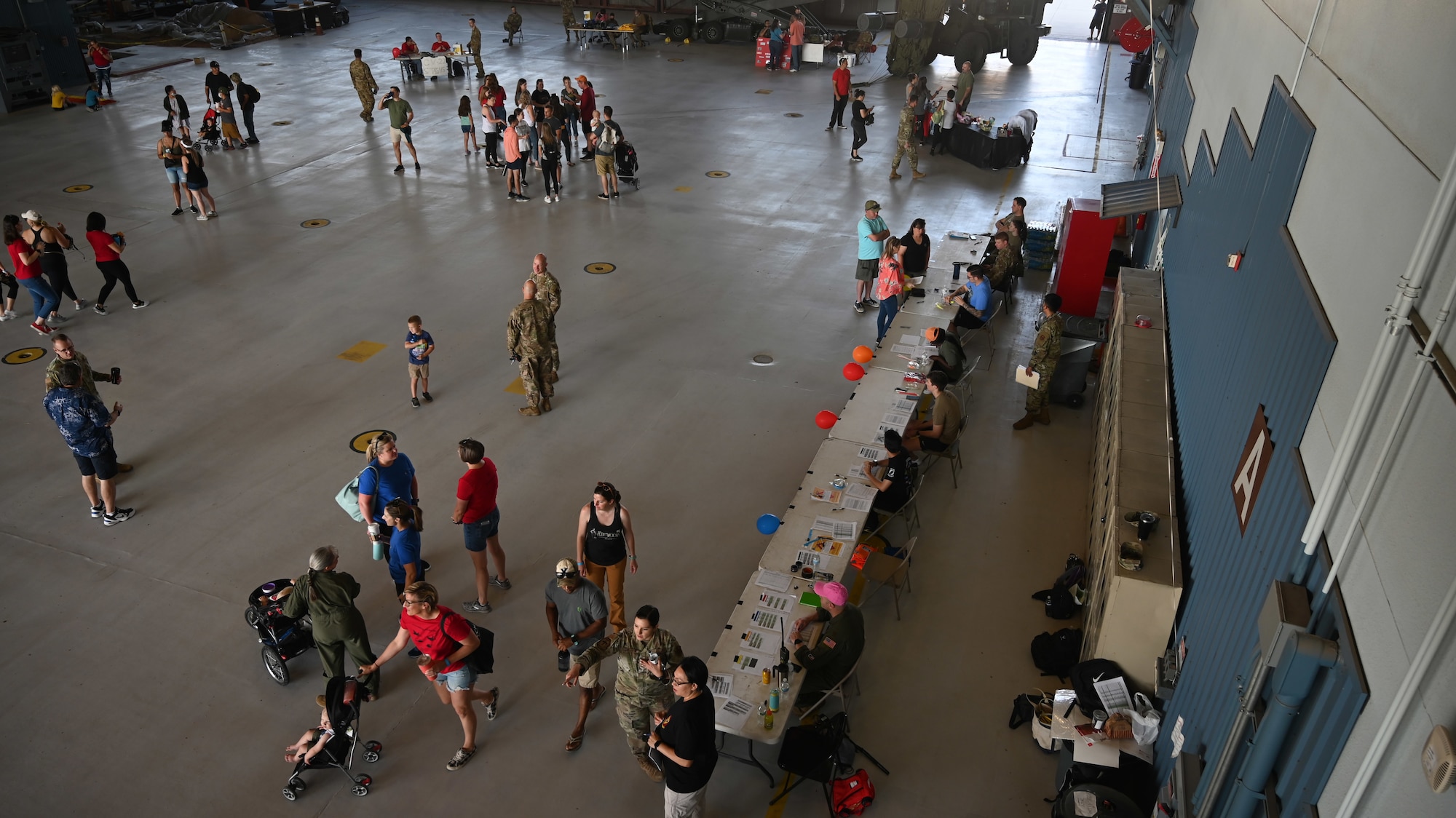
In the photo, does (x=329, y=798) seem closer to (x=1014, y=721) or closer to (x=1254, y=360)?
(x=1014, y=721)

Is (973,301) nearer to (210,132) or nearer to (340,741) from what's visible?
(340,741)

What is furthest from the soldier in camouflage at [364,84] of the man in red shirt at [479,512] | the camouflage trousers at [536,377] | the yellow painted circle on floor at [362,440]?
the man in red shirt at [479,512]

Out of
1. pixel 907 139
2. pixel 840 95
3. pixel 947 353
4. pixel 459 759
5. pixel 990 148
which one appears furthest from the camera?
pixel 840 95

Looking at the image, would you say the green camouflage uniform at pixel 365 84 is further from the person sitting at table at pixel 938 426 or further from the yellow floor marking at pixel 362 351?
the person sitting at table at pixel 938 426

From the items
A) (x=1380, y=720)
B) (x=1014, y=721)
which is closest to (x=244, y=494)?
(x=1014, y=721)

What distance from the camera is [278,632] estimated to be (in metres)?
7.19

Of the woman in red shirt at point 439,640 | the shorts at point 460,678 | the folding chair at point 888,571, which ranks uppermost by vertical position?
the woman in red shirt at point 439,640

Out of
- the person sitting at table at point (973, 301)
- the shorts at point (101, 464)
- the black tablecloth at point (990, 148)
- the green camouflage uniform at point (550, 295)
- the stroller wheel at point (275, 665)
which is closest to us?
the stroller wheel at point (275, 665)

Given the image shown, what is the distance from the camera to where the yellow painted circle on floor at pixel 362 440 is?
10141 millimetres

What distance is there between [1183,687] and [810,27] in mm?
30212

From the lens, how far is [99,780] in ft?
21.2

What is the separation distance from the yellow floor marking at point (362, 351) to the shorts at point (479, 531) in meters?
5.31

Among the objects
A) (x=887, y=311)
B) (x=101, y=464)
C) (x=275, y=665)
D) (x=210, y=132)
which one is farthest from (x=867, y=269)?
(x=210, y=132)

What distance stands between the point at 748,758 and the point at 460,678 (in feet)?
7.03
